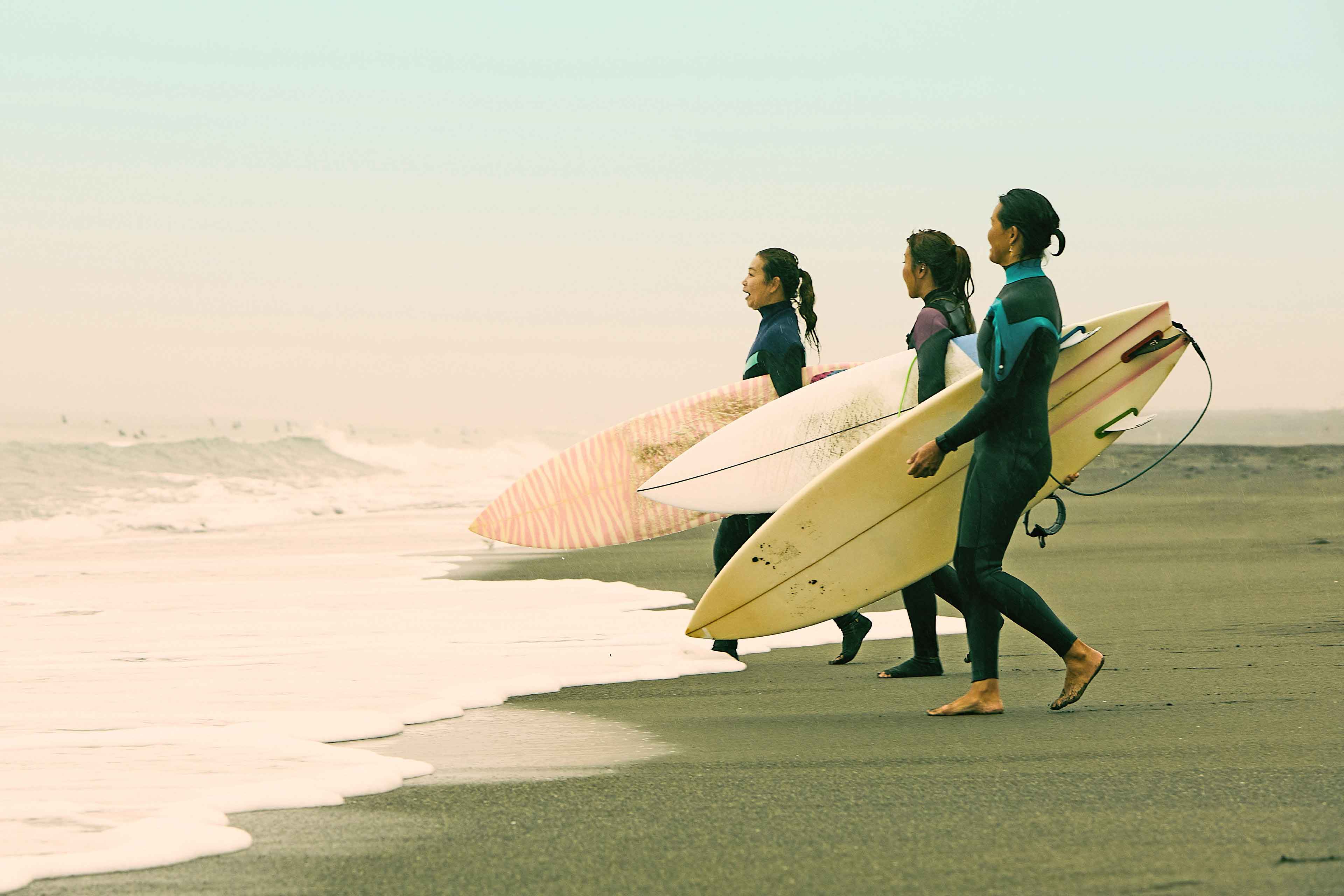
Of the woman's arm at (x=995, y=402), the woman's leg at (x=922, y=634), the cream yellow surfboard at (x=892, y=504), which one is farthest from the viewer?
the woman's leg at (x=922, y=634)

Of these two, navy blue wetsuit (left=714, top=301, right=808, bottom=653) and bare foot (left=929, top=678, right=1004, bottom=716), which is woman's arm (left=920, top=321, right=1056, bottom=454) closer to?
bare foot (left=929, top=678, right=1004, bottom=716)

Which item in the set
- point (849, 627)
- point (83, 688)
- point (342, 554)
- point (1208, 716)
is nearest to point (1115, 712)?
point (1208, 716)

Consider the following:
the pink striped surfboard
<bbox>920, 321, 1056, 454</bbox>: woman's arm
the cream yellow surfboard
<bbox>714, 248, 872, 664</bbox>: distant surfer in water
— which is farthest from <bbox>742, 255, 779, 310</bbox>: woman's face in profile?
<bbox>920, 321, 1056, 454</bbox>: woman's arm

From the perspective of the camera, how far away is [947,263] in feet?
14.7

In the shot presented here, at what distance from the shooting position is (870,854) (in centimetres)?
238

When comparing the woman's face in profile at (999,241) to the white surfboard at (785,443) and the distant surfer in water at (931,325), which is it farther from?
the white surfboard at (785,443)

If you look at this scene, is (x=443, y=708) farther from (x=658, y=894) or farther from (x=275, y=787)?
(x=658, y=894)

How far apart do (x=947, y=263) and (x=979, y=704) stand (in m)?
1.56

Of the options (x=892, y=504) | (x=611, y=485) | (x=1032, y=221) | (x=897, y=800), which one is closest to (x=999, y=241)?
(x=1032, y=221)

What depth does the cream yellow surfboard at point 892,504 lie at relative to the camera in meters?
4.30

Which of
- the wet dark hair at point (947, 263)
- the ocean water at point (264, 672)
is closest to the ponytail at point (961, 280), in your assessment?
the wet dark hair at point (947, 263)

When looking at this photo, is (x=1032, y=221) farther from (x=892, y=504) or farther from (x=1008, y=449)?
(x=892, y=504)

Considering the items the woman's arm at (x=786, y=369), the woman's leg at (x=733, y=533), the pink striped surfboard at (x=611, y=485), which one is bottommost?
the woman's leg at (x=733, y=533)

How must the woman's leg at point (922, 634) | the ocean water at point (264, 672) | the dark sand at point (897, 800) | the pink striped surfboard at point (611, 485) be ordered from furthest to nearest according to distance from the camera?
1. the pink striped surfboard at point (611, 485)
2. the woman's leg at point (922, 634)
3. the ocean water at point (264, 672)
4. the dark sand at point (897, 800)
